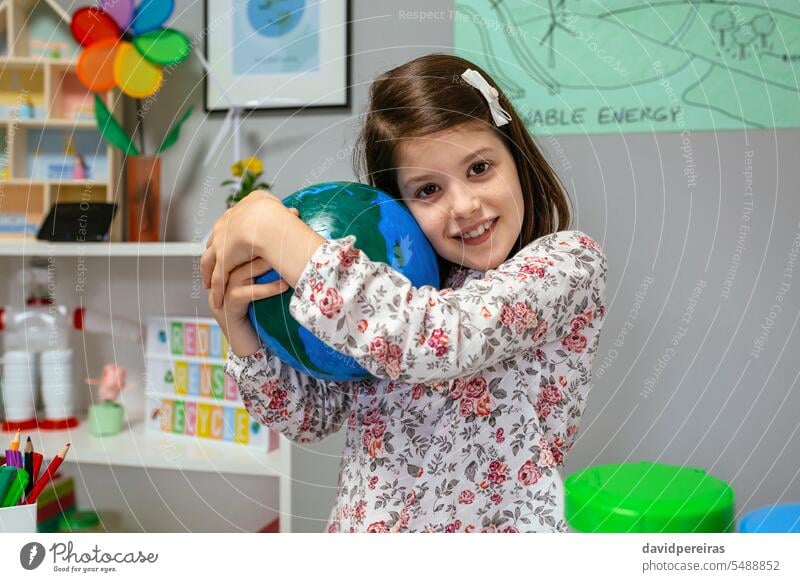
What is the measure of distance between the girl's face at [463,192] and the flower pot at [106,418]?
82cm

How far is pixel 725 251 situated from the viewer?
117 centimetres

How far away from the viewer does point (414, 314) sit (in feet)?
2.14

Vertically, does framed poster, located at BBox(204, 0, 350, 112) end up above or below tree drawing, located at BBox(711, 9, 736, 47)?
above

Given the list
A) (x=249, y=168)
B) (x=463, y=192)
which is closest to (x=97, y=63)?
(x=249, y=168)

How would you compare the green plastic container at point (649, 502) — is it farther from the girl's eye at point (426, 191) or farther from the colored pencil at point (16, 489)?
the colored pencil at point (16, 489)

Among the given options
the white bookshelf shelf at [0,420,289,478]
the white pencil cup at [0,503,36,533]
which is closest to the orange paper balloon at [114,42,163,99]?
the white bookshelf shelf at [0,420,289,478]

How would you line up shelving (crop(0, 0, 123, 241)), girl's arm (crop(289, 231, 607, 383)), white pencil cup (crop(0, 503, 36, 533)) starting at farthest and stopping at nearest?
shelving (crop(0, 0, 123, 241)) < white pencil cup (crop(0, 503, 36, 533)) < girl's arm (crop(289, 231, 607, 383))

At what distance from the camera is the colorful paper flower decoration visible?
1.38m

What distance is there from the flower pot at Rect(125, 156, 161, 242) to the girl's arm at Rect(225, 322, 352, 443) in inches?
29.1

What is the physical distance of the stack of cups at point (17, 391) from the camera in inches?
53.5

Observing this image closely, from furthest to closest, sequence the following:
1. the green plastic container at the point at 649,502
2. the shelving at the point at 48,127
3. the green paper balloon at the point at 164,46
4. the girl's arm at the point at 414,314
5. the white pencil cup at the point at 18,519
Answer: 1. the shelving at the point at 48,127
2. the green paper balloon at the point at 164,46
3. the green plastic container at the point at 649,502
4. the white pencil cup at the point at 18,519
5. the girl's arm at the point at 414,314

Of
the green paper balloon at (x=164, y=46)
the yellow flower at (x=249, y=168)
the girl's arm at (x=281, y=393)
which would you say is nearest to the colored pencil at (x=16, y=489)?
the girl's arm at (x=281, y=393)

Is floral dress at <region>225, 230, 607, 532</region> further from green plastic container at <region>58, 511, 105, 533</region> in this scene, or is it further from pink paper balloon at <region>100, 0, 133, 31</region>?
pink paper balloon at <region>100, 0, 133, 31</region>

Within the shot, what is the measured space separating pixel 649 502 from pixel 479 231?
46cm
